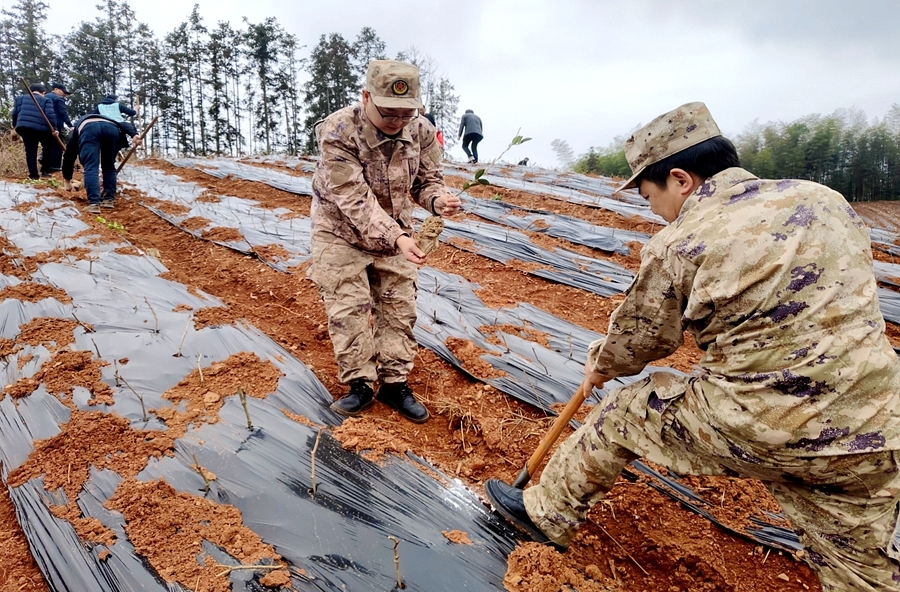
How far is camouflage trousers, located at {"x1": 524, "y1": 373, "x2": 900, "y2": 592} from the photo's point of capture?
3.77 ft

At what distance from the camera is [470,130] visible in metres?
12.3

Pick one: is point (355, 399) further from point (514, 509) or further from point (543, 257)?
point (543, 257)

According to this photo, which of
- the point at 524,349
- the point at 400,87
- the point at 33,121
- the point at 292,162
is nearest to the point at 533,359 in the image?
the point at 524,349

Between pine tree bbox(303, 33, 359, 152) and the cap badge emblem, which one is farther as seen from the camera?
pine tree bbox(303, 33, 359, 152)

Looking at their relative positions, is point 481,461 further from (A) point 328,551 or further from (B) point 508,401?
(A) point 328,551

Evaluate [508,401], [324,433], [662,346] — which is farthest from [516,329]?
[662,346]

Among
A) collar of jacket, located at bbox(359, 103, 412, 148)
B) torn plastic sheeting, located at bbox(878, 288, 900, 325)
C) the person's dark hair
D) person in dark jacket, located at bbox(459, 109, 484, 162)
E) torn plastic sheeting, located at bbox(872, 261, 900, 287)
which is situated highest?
person in dark jacket, located at bbox(459, 109, 484, 162)

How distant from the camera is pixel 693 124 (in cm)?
126

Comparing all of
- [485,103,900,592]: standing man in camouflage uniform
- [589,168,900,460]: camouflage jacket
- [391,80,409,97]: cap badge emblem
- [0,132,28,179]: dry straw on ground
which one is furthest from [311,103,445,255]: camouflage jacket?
[0,132,28,179]: dry straw on ground

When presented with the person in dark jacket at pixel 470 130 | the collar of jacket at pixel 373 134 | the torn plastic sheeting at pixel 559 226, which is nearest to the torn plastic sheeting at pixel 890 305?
the torn plastic sheeting at pixel 559 226

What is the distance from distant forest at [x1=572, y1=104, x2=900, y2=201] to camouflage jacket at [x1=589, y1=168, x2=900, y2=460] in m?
17.1

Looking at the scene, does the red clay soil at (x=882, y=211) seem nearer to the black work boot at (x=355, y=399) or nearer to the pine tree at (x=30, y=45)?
the black work boot at (x=355, y=399)

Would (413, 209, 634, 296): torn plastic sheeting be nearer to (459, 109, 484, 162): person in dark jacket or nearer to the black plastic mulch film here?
the black plastic mulch film

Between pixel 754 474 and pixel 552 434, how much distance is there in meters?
0.64
